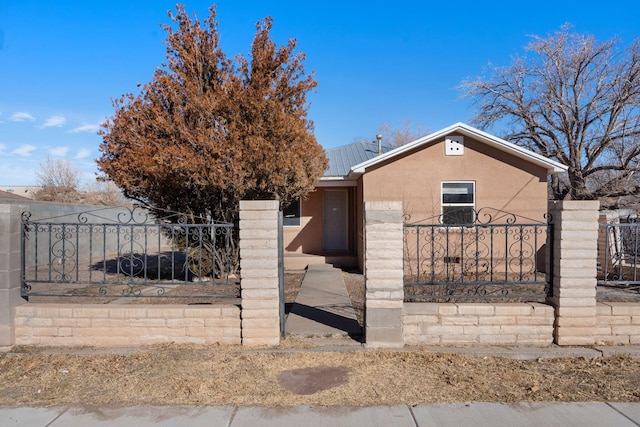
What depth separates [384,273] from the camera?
16.0ft

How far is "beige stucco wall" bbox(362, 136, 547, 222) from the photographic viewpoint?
10.9 meters

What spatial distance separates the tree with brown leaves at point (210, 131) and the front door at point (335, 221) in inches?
202

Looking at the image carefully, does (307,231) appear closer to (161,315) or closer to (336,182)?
(336,182)

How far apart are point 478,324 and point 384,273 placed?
133 centimetres

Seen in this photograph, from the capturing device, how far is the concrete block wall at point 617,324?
16.3ft

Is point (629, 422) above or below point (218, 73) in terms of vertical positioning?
below

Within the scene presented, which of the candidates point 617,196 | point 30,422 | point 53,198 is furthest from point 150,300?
point 53,198

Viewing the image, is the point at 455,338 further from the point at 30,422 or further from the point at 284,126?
the point at 284,126

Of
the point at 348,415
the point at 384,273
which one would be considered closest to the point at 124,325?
the point at 348,415

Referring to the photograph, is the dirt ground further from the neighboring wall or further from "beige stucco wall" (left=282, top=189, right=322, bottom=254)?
"beige stucco wall" (left=282, top=189, right=322, bottom=254)

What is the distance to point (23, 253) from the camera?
5.24 metres

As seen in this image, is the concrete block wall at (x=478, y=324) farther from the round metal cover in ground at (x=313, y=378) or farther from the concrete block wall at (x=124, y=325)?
the concrete block wall at (x=124, y=325)

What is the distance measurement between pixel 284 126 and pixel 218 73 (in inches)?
75.0

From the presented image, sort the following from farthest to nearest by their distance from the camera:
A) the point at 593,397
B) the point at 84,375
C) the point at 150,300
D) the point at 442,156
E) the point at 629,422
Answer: the point at 442,156 → the point at 150,300 → the point at 84,375 → the point at 593,397 → the point at 629,422
